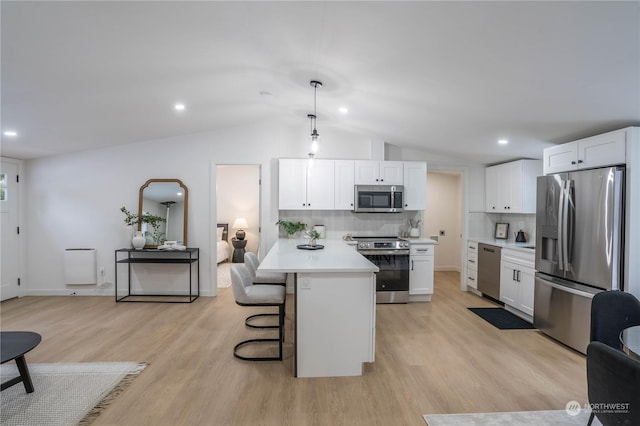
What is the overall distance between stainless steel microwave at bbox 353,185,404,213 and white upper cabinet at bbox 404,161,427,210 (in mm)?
169

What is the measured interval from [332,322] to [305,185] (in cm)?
260

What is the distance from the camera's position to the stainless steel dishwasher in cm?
451

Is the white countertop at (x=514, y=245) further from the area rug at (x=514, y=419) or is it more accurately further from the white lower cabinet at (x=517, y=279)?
the area rug at (x=514, y=419)

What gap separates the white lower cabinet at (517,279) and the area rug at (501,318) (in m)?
0.13

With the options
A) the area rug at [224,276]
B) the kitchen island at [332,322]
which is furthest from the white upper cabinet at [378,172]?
the area rug at [224,276]

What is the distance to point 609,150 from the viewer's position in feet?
9.37

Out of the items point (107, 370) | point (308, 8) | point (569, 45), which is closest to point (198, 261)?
point (107, 370)

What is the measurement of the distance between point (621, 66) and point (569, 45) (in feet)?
1.55

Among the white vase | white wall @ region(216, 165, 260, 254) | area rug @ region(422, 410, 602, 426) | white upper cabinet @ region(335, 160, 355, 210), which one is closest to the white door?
the white vase

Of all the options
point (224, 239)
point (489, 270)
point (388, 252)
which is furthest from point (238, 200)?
point (489, 270)

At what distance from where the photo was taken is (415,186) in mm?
4957

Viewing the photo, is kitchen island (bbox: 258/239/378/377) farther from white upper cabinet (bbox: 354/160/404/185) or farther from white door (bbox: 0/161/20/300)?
white door (bbox: 0/161/20/300)

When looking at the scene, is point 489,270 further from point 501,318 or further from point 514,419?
point 514,419

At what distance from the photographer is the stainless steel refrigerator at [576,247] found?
2.76m
